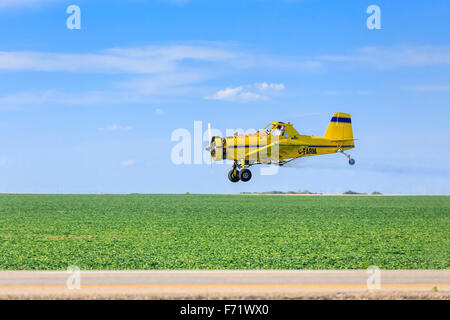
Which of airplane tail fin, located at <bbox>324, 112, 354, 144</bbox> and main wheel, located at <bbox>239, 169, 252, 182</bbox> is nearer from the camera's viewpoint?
main wheel, located at <bbox>239, 169, 252, 182</bbox>

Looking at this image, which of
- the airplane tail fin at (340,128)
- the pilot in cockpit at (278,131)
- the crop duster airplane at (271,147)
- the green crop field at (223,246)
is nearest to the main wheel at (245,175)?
the crop duster airplane at (271,147)

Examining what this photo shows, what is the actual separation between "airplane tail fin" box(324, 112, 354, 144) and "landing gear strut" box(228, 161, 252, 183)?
4730mm

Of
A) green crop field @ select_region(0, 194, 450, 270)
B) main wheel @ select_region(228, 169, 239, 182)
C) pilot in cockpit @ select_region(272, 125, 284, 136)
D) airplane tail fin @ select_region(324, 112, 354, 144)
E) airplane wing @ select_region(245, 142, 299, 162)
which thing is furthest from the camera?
green crop field @ select_region(0, 194, 450, 270)

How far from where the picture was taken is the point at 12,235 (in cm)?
5378

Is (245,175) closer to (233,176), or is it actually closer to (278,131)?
(233,176)

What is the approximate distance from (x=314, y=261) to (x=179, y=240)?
17267mm

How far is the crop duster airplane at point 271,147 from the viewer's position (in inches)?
794

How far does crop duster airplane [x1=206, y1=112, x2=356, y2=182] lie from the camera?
20.2m

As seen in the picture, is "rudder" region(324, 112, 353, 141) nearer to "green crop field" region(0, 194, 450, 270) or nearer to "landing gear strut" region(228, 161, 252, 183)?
"landing gear strut" region(228, 161, 252, 183)

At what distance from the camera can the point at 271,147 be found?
69.1ft

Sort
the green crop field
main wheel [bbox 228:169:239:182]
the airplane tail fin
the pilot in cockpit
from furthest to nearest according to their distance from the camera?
the green crop field, the airplane tail fin, the pilot in cockpit, main wheel [bbox 228:169:239:182]

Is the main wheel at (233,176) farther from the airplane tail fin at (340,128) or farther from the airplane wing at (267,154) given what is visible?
the airplane tail fin at (340,128)

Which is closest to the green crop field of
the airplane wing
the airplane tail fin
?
the airplane tail fin

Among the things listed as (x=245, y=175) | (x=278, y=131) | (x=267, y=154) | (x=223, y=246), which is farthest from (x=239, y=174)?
(x=223, y=246)
